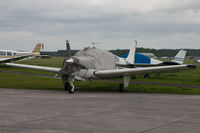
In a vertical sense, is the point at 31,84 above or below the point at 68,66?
below

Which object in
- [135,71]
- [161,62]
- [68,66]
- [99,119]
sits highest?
[68,66]

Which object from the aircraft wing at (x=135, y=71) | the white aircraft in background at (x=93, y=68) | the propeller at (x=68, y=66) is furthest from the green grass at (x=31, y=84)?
the aircraft wing at (x=135, y=71)

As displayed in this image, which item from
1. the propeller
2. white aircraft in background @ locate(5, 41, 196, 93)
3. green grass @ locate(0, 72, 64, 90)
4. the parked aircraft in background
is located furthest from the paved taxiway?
the parked aircraft in background

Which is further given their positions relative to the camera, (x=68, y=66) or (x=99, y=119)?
(x=68, y=66)

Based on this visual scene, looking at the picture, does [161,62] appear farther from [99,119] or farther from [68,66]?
[99,119]

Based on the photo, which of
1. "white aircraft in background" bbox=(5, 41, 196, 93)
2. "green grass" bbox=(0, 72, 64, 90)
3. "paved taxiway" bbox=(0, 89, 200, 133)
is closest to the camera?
"paved taxiway" bbox=(0, 89, 200, 133)

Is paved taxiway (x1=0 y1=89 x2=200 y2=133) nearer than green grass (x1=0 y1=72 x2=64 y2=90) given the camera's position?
Yes

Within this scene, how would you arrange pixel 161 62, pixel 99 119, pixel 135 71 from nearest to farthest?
pixel 99 119 < pixel 135 71 < pixel 161 62

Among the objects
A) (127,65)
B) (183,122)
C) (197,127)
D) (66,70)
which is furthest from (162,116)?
(127,65)

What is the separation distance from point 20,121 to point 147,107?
4913 millimetres

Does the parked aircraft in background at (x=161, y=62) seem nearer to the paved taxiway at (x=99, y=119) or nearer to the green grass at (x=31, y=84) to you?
the green grass at (x=31, y=84)

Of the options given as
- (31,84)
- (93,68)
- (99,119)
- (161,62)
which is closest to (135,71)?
(93,68)

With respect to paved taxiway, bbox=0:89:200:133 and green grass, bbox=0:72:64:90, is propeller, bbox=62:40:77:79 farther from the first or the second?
paved taxiway, bbox=0:89:200:133

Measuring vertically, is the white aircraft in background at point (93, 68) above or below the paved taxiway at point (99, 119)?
above
